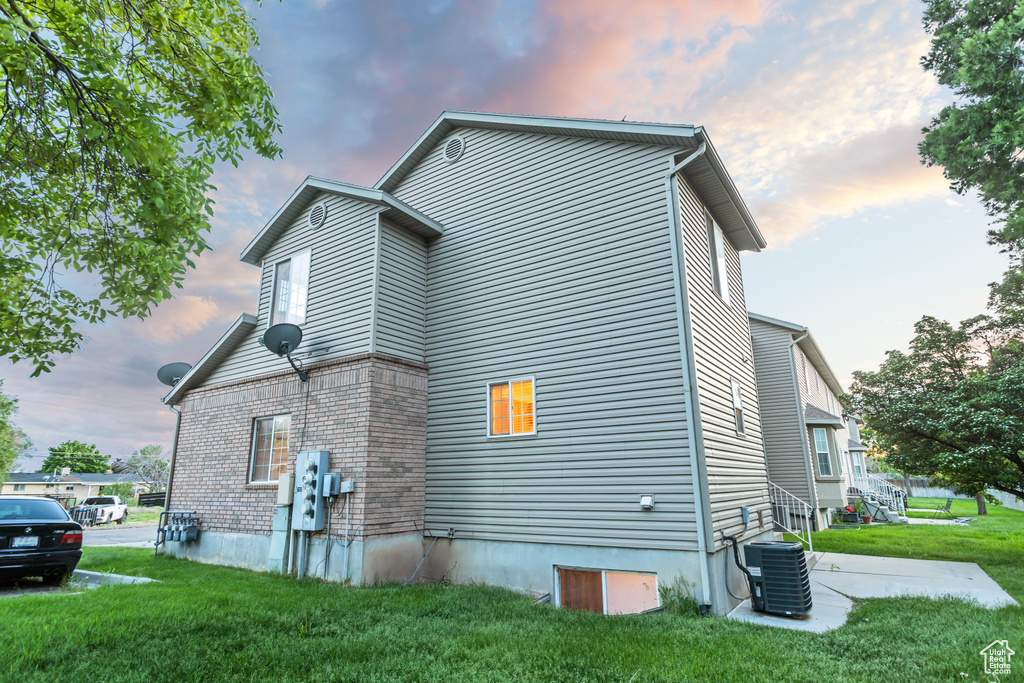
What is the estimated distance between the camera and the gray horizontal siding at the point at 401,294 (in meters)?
9.70

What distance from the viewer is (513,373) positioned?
30.4ft

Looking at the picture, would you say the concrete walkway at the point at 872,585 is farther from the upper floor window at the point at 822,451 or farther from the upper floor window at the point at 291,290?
the upper floor window at the point at 291,290

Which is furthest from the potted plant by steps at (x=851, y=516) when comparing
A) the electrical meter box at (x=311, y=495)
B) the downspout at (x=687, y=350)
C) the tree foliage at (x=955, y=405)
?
the electrical meter box at (x=311, y=495)

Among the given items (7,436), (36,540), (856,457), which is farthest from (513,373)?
(7,436)

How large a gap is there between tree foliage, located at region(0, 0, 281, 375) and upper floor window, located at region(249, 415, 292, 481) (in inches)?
191

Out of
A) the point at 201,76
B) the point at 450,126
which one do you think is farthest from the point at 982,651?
the point at 450,126

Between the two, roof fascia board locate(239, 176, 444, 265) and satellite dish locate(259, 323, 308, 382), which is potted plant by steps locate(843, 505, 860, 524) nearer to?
roof fascia board locate(239, 176, 444, 265)

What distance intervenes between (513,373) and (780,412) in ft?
38.7

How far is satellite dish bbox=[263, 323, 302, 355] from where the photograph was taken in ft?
32.0

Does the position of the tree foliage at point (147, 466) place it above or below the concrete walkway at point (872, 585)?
above

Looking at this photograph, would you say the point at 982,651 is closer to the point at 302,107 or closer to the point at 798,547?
the point at 798,547

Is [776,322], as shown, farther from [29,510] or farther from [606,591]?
[29,510]

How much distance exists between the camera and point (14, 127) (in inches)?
196

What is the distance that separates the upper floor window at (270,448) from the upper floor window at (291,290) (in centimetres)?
209
